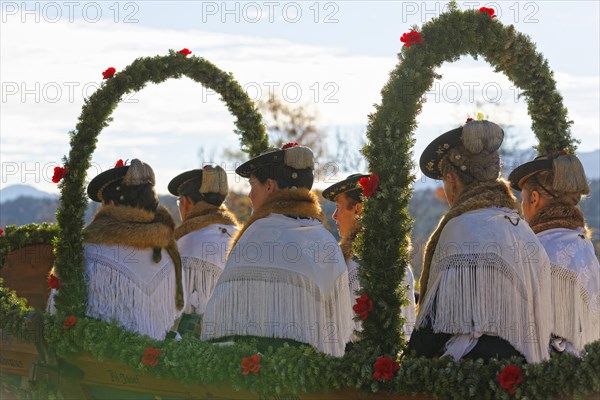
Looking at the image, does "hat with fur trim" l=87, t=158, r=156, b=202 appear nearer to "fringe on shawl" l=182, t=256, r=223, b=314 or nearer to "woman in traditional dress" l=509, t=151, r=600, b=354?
"fringe on shawl" l=182, t=256, r=223, b=314

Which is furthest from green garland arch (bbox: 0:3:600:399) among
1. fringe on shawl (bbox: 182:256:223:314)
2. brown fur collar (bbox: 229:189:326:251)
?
fringe on shawl (bbox: 182:256:223:314)

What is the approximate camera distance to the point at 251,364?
4.86m

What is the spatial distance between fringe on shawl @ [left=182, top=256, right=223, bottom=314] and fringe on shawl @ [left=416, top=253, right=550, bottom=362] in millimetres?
3309

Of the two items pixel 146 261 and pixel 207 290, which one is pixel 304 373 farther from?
pixel 207 290

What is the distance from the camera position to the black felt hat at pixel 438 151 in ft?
16.3

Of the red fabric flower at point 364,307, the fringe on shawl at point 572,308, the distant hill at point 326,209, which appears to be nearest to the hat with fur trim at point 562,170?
the fringe on shawl at point 572,308

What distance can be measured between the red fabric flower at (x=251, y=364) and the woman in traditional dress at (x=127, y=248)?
Answer: 6.06ft

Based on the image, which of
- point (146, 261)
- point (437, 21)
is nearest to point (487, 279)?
point (437, 21)

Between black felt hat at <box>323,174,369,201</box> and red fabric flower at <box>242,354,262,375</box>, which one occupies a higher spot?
black felt hat at <box>323,174,369,201</box>

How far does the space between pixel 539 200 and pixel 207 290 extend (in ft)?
9.96

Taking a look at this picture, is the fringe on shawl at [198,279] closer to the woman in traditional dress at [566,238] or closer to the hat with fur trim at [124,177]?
the hat with fur trim at [124,177]

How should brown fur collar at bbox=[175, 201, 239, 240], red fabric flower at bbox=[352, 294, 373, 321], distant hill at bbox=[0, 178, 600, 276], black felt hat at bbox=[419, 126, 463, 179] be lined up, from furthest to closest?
distant hill at bbox=[0, 178, 600, 276] → brown fur collar at bbox=[175, 201, 239, 240] → black felt hat at bbox=[419, 126, 463, 179] → red fabric flower at bbox=[352, 294, 373, 321]

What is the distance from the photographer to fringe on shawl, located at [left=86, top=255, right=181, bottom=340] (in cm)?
654

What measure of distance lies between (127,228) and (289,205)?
1.33 metres
